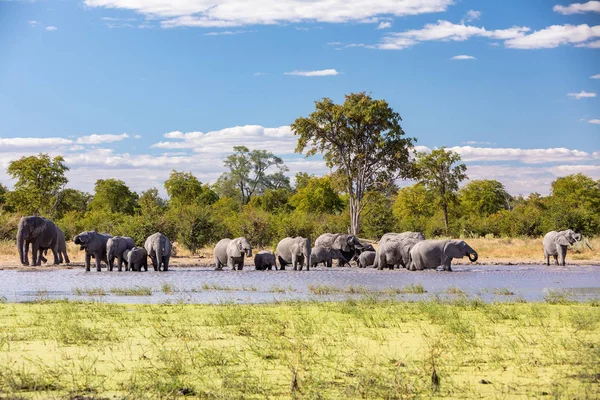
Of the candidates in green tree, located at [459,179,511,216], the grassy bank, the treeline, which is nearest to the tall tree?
the treeline

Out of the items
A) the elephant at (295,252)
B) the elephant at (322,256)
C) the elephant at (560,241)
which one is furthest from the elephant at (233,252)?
the elephant at (560,241)

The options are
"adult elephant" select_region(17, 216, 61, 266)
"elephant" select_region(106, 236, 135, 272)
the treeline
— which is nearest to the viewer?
"elephant" select_region(106, 236, 135, 272)

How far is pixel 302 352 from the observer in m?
10.4

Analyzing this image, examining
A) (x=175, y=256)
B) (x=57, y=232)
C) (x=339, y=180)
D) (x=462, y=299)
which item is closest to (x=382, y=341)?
(x=462, y=299)

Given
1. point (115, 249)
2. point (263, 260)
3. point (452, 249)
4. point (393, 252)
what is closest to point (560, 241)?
point (452, 249)

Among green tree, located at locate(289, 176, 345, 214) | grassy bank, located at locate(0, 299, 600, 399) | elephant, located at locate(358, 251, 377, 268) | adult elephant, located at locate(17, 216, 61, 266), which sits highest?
green tree, located at locate(289, 176, 345, 214)

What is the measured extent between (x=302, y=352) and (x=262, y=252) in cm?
A: 2166

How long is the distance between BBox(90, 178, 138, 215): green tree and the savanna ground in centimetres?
4297

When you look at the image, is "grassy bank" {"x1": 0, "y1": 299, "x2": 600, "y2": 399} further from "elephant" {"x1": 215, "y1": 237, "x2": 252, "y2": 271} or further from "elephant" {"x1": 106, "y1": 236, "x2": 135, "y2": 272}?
"elephant" {"x1": 215, "y1": 237, "x2": 252, "y2": 271}

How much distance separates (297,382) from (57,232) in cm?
2740

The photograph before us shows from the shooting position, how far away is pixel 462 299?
1675 centimetres

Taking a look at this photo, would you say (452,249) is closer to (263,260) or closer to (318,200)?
(263,260)

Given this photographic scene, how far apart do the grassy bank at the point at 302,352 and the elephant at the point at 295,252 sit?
1542 centimetres

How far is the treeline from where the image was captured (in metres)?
43.3
